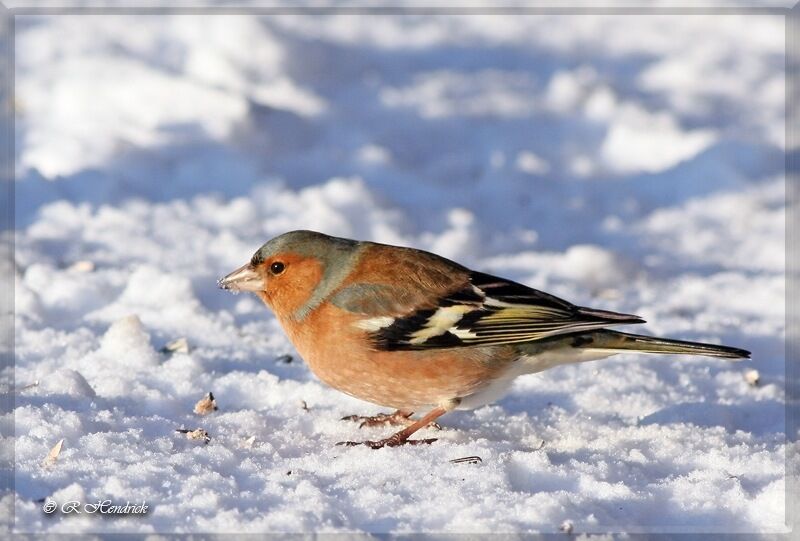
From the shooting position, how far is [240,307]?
5.71 m

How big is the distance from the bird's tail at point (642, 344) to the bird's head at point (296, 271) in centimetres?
107

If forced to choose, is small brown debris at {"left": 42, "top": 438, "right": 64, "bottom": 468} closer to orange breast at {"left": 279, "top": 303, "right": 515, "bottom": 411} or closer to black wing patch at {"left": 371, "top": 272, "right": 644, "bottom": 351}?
orange breast at {"left": 279, "top": 303, "right": 515, "bottom": 411}

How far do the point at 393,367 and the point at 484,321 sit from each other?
437 mm

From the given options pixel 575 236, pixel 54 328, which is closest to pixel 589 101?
pixel 575 236

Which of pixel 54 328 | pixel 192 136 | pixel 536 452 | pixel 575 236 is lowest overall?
pixel 536 452

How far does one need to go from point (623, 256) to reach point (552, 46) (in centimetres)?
346

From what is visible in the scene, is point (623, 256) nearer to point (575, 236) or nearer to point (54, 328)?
point (575, 236)

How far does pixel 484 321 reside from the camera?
430 cm

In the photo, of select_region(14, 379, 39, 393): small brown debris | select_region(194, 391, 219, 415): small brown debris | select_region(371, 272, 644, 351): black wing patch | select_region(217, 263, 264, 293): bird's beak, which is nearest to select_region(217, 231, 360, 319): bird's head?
select_region(217, 263, 264, 293): bird's beak

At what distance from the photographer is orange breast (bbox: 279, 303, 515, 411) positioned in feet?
13.7

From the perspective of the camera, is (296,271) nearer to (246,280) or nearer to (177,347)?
(246,280)

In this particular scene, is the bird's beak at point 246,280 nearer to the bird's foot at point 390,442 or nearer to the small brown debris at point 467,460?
the bird's foot at point 390,442

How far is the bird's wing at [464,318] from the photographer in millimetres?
4191

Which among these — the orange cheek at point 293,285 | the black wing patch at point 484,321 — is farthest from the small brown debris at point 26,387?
the black wing patch at point 484,321
